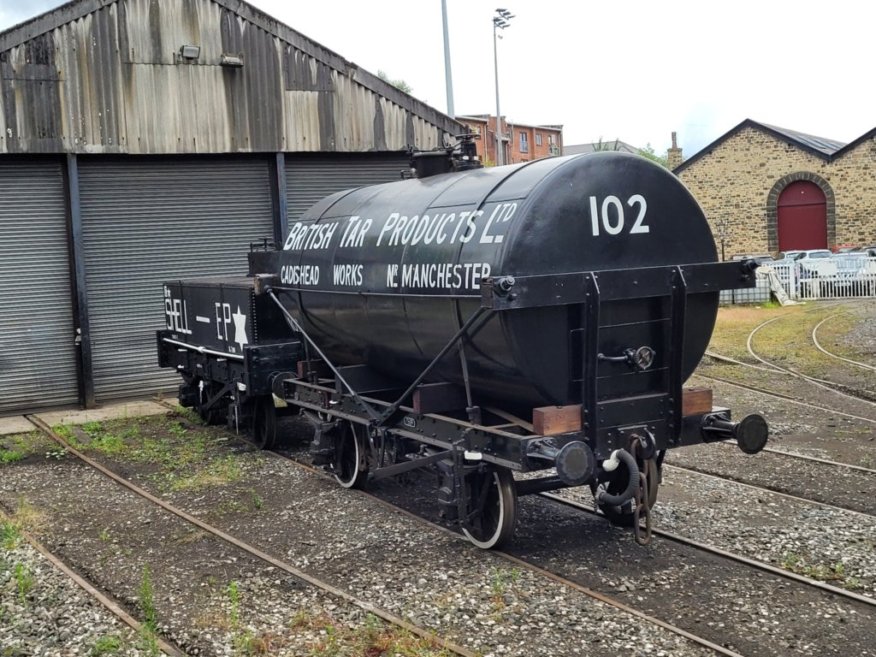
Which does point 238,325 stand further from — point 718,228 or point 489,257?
point 718,228

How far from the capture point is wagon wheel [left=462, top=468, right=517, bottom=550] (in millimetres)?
7773

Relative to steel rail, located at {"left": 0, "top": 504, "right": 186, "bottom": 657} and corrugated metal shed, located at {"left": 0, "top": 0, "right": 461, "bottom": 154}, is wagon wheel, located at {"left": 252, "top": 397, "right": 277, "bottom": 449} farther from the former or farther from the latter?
corrugated metal shed, located at {"left": 0, "top": 0, "right": 461, "bottom": 154}

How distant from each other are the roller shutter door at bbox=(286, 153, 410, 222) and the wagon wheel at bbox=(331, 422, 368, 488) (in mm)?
9070

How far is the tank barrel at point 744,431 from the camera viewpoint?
7.77 metres

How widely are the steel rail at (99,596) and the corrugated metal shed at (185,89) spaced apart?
925cm

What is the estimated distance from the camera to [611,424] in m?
7.49

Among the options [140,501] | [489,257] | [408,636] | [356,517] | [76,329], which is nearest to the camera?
[408,636]

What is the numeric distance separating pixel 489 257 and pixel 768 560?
3.25m

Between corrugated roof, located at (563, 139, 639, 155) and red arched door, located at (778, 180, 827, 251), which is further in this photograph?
corrugated roof, located at (563, 139, 639, 155)

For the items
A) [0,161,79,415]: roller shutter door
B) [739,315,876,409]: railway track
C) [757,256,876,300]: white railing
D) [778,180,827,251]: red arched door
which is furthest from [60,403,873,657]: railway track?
[778,180,827,251]: red arched door

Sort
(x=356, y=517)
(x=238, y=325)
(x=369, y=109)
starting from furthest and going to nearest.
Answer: (x=369, y=109) < (x=238, y=325) < (x=356, y=517)

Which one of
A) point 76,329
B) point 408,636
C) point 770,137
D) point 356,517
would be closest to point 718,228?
point 770,137

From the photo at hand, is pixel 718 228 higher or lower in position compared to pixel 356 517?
higher

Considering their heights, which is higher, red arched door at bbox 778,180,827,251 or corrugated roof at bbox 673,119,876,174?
corrugated roof at bbox 673,119,876,174
